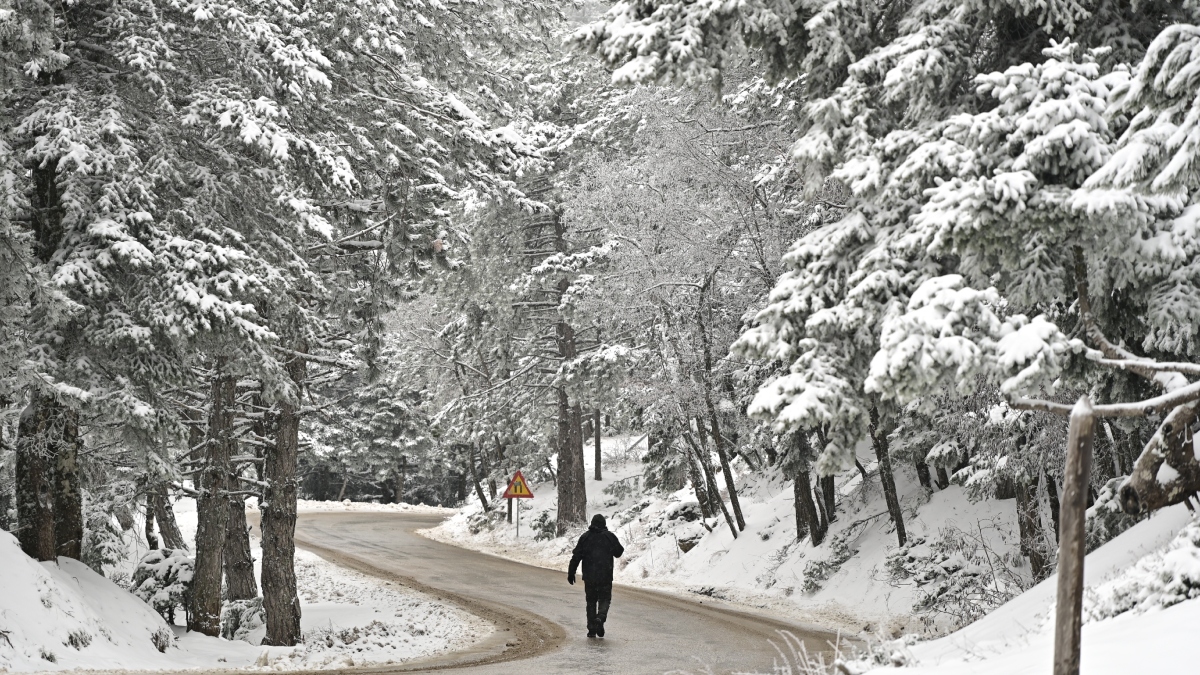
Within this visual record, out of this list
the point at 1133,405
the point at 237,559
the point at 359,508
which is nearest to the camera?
the point at 1133,405

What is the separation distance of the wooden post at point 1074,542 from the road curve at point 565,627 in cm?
446

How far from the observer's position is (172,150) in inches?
435

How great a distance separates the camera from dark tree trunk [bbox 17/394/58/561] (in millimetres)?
10875

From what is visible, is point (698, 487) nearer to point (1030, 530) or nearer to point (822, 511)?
point (822, 511)

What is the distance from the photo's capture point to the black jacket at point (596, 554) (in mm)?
12523

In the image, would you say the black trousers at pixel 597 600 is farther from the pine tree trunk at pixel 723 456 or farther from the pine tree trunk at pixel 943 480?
the pine tree trunk at pixel 943 480

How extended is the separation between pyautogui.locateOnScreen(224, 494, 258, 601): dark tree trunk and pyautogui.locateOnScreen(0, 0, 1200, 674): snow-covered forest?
0.09m

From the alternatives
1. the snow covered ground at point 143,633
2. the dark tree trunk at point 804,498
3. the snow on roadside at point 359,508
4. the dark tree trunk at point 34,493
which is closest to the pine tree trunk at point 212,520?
the snow covered ground at point 143,633

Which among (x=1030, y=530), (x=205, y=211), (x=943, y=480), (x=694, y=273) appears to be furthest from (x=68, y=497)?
(x=943, y=480)

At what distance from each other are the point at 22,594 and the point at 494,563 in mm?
15997

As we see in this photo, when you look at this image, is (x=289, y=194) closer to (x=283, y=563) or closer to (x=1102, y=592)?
(x=283, y=563)

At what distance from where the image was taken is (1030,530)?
1234cm

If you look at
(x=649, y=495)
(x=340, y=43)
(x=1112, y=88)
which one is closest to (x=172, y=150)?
(x=340, y=43)

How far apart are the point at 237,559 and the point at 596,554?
A: 6.36 meters
